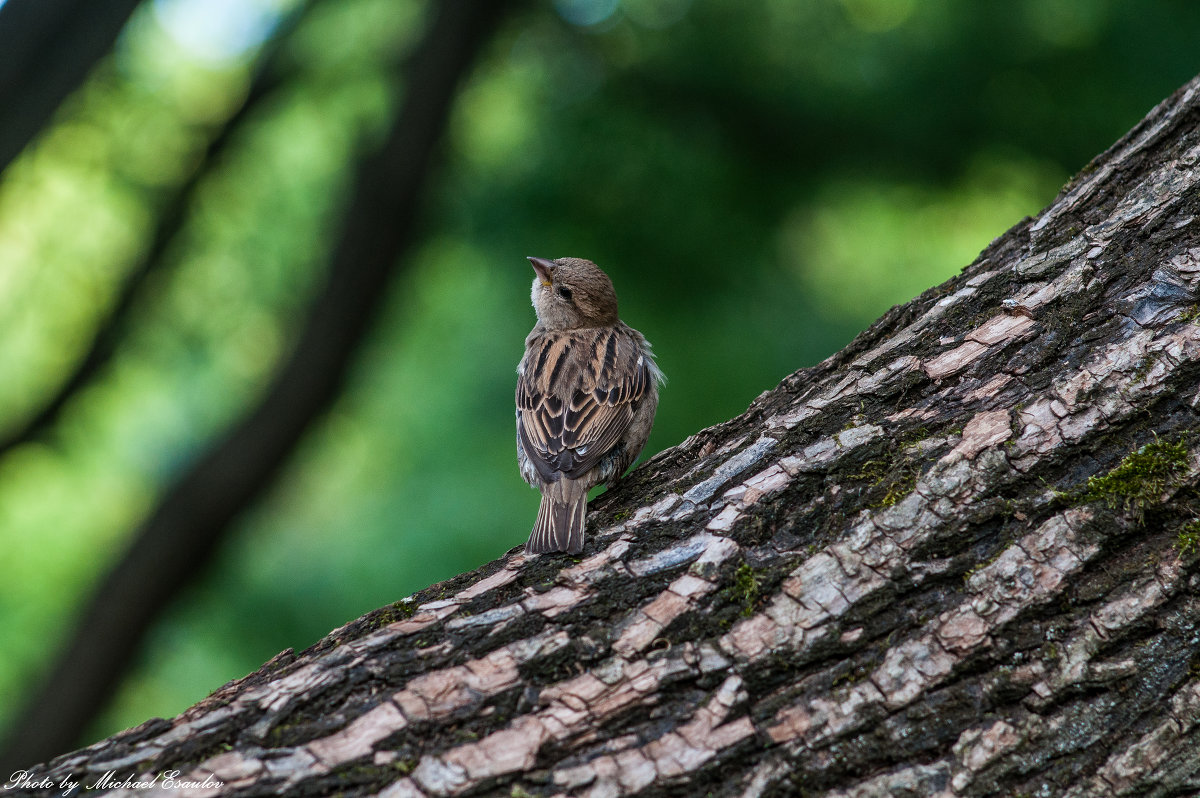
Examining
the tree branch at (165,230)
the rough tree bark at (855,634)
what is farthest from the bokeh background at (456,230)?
the rough tree bark at (855,634)

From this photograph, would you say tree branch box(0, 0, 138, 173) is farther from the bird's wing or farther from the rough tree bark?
the rough tree bark

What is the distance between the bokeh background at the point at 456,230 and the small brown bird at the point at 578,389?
552 millimetres

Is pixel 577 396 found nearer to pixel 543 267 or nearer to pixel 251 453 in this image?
pixel 543 267

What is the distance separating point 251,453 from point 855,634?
5.63 m

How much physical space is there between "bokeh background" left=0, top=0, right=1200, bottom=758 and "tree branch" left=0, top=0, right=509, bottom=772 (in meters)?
0.21

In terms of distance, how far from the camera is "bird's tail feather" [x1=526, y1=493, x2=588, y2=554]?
10.0 ft

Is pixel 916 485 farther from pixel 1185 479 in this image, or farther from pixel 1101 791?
pixel 1101 791

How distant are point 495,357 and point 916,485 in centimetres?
431

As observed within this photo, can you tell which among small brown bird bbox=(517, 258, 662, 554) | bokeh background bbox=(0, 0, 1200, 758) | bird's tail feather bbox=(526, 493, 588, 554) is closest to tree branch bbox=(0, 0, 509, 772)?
bokeh background bbox=(0, 0, 1200, 758)

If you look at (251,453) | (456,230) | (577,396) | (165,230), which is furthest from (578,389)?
(165,230)

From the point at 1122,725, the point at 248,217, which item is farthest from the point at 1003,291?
the point at 248,217

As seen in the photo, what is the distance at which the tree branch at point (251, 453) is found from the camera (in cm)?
669

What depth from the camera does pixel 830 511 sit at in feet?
8.91

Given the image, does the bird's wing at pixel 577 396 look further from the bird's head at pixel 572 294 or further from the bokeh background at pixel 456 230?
the bokeh background at pixel 456 230
